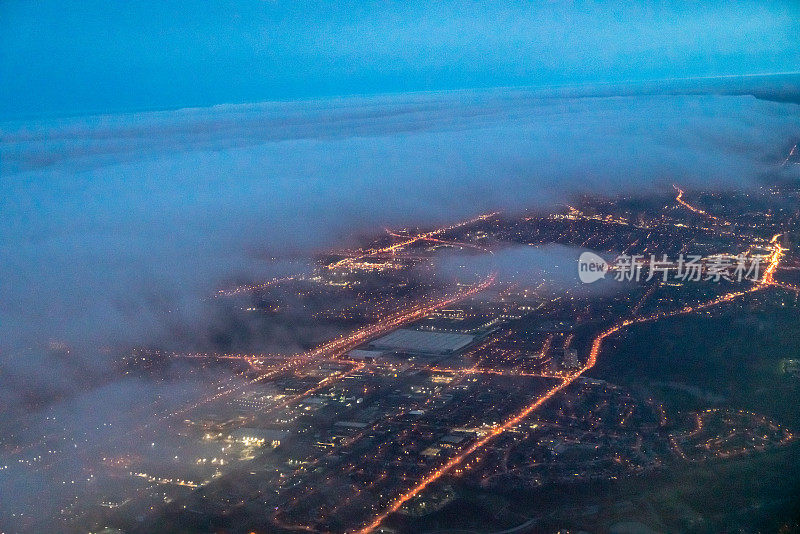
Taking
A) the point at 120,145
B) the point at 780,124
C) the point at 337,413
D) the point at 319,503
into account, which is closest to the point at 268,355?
the point at 337,413

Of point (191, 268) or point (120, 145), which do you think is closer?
point (191, 268)

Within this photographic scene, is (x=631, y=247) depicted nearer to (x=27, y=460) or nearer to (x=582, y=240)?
(x=582, y=240)

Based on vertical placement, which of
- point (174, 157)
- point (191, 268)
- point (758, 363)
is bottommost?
point (758, 363)

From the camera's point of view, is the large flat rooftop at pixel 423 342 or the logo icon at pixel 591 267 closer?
the large flat rooftop at pixel 423 342

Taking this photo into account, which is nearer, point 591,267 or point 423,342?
point 423,342

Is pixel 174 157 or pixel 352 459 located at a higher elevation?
pixel 174 157

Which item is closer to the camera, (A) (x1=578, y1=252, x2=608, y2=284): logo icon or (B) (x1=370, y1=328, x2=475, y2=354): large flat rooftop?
(B) (x1=370, y1=328, x2=475, y2=354): large flat rooftop

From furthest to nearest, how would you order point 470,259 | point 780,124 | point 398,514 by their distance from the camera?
point 780,124
point 470,259
point 398,514

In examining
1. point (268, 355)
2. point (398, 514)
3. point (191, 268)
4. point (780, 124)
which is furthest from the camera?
point (780, 124)
